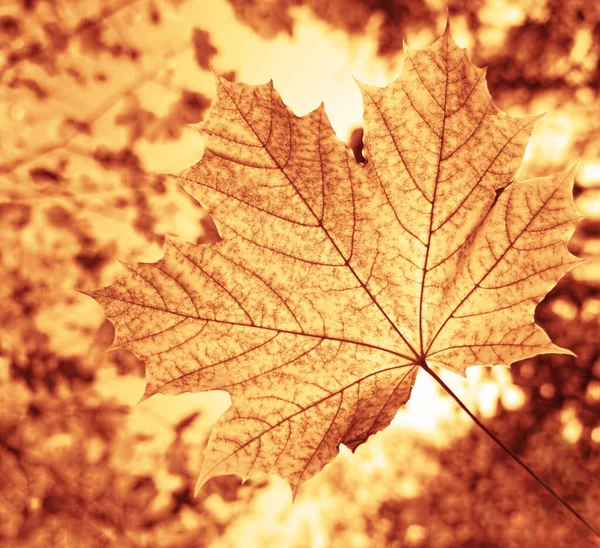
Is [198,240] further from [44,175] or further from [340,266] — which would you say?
[340,266]

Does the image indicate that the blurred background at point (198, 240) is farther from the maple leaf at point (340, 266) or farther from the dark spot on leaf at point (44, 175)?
the maple leaf at point (340, 266)

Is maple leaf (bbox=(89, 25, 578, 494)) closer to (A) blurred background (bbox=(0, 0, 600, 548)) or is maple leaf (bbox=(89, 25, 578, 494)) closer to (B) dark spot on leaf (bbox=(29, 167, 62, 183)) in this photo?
(A) blurred background (bbox=(0, 0, 600, 548))

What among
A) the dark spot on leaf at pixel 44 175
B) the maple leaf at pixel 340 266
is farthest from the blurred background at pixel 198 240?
the maple leaf at pixel 340 266

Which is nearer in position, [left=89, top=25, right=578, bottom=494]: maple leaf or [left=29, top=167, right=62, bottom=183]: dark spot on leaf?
[left=89, top=25, right=578, bottom=494]: maple leaf

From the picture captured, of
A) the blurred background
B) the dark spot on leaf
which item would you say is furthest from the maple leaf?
the dark spot on leaf

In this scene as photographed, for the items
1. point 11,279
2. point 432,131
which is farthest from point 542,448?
point 11,279

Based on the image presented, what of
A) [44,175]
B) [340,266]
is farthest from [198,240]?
[340,266]

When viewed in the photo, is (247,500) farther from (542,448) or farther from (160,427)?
(542,448)
